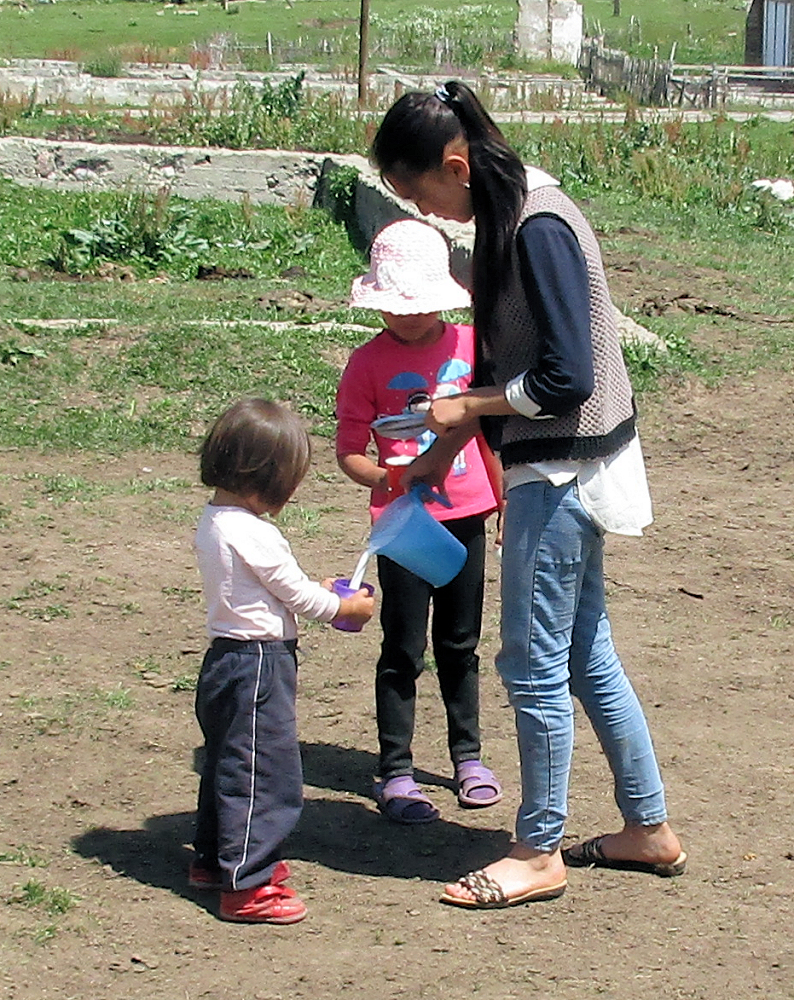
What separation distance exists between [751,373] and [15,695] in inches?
190

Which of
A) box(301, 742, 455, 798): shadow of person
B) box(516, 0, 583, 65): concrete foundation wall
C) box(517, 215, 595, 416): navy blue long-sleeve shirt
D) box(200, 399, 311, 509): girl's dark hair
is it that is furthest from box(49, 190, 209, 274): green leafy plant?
box(516, 0, 583, 65): concrete foundation wall

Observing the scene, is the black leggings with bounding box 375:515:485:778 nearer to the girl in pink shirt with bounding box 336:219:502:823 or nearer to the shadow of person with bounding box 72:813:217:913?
the girl in pink shirt with bounding box 336:219:502:823

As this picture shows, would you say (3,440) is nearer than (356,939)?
No

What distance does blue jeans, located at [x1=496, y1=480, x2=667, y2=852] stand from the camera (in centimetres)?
Result: 302

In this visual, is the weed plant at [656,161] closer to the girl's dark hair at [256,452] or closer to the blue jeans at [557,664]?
the blue jeans at [557,664]

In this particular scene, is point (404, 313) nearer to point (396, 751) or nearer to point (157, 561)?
point (396, 751)

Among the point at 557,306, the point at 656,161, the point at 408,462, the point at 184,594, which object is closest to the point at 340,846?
the point at 408,462

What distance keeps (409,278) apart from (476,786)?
1.29 meters

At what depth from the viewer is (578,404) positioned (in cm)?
288

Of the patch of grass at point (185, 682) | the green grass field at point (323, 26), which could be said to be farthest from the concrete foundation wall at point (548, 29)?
the patch of grass at point (185, 682)

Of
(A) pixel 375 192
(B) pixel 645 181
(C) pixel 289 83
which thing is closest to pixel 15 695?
(A) pixel 375 192

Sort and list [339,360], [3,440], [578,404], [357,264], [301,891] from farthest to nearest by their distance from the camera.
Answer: [357,264] → [339,360] → [3,440] → [301,891] → [578,404]

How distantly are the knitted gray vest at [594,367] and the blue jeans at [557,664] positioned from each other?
0.29 ft

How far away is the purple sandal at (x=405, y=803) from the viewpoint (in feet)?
12.0
